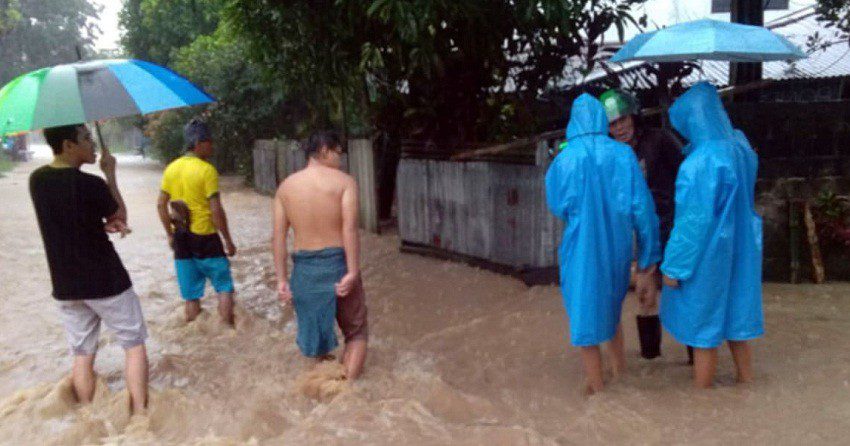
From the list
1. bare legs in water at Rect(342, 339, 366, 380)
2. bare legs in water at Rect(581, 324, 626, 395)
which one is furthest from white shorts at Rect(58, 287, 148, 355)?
bare legs in water at Rect(581, 324, 626, 395)

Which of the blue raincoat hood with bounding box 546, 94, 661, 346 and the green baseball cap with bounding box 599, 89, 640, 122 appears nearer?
the blue raincoat hood with bounding box 546, 94, 661, 346

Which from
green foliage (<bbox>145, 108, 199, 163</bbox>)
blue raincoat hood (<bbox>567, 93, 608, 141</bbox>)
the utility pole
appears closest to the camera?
blue raincoat hood (<bbox>567, 93, 608, 141</bbox>)

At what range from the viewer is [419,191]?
9023 millimetres

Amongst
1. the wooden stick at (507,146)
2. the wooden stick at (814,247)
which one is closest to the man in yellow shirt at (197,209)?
the wooden stick at (507,146)

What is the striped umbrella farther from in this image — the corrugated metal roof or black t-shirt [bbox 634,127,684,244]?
the corrugated metal roof

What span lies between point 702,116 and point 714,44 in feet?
2.12

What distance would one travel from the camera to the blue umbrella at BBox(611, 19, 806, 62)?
4.33m

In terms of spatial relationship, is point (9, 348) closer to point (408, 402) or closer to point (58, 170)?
point (58, 170)

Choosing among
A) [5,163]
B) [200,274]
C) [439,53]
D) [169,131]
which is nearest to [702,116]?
[439,53]

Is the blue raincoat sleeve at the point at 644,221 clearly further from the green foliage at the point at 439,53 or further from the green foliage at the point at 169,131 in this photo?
the green foliage at the point at 169,131

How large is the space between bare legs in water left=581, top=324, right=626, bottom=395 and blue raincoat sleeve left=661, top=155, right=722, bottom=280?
0.65 meters

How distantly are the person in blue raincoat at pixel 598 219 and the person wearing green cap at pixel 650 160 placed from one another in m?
0.31

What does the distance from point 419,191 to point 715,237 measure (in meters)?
5.44

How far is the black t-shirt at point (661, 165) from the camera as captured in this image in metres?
4.46
